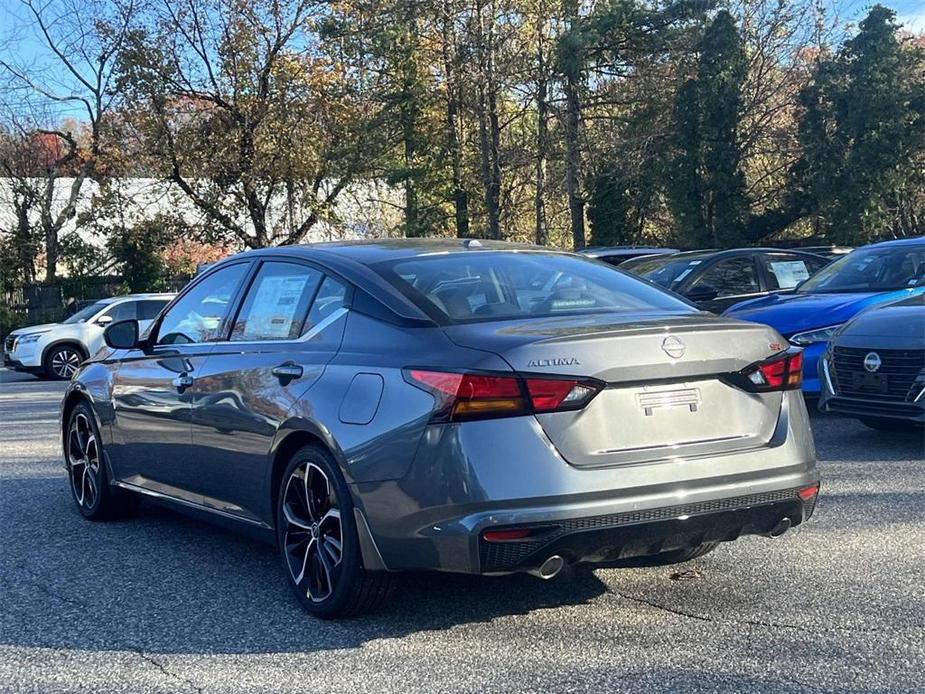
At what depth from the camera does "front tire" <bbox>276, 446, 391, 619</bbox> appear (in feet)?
14.4

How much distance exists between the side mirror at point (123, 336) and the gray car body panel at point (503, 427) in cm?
168

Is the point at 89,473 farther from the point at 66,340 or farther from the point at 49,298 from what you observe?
the point at 49,298

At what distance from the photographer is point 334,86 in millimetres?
30719

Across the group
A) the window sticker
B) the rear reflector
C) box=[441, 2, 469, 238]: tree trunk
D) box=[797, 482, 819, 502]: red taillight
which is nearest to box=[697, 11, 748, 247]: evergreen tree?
box=[441, 2, 469, 238]: tree trunk

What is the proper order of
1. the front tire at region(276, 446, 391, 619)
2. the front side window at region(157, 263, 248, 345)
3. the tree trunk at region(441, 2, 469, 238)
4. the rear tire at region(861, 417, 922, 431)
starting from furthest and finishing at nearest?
the tree trunk at region(441, 2, 469, 238)
the rear tire at region(861, 417, 922, 431)
the front side window at region(157, 263, 248, 345)
the front tire at region(276, 446, 391, 619)

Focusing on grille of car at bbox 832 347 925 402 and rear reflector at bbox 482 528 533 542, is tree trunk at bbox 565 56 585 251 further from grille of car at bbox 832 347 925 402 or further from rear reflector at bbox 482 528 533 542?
rear reflector at bbox 482 528 533 542

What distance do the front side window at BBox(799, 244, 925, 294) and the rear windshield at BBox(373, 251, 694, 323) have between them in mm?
5817

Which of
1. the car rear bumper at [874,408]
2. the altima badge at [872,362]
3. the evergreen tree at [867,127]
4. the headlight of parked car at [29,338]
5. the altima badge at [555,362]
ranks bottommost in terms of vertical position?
the car rear bumper at [874,408]

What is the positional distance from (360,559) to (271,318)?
4.64 feet

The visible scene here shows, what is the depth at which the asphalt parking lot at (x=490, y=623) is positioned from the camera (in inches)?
154

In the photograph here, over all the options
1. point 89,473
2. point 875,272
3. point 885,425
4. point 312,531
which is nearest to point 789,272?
point 875,272

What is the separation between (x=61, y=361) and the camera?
19703mm

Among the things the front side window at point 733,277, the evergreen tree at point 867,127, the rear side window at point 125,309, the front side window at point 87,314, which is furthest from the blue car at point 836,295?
the evergreen tree at point 867,127

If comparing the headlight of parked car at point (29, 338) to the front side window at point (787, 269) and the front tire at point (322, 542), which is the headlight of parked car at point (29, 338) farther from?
the front tire at point (322, 542)
